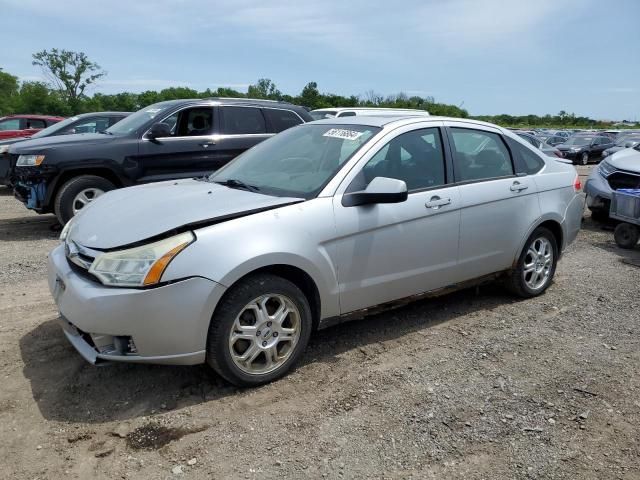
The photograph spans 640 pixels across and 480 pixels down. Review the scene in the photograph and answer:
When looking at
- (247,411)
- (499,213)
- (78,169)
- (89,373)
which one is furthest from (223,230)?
(78,169)

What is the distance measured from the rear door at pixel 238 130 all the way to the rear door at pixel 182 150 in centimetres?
13

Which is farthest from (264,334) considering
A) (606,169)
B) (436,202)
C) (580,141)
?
(580,141)

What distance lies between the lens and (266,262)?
323 centimetres

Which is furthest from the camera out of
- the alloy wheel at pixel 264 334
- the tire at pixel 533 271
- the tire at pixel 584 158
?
the tire at pixel 584 158

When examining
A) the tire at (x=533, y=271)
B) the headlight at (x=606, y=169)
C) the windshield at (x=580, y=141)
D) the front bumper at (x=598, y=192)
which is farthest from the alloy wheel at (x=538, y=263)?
the windshield at (x=580, y=141)

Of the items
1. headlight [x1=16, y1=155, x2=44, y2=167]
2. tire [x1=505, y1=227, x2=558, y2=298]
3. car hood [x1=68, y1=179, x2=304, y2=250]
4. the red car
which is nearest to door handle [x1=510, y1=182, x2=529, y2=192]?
tire [x1=505, y1=227, x2=558, y2=298]

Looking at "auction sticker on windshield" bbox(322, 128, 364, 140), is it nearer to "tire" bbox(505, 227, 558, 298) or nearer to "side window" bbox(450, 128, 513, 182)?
"side window" bbox(450, 128, 513, 182)

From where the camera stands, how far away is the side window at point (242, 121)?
8.37 metres

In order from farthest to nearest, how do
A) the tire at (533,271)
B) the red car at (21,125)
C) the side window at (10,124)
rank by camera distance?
the side window at (10,124) < the red car at (21,125) < the tire at (533,271)

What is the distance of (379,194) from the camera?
3.65m

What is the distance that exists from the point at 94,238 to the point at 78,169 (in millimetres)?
4682

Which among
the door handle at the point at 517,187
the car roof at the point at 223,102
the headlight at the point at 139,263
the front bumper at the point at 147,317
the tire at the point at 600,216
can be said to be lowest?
the tire at the point at 600,216

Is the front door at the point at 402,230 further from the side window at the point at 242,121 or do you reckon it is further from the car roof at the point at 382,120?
the side window at the point at 242,121

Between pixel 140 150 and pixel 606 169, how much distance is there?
Answer: 23.2ft
